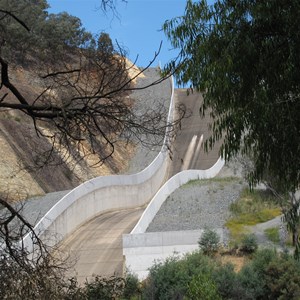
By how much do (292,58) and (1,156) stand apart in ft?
103

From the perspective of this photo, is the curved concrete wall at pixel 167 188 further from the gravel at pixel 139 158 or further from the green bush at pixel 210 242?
the green bush at pixel 210 242

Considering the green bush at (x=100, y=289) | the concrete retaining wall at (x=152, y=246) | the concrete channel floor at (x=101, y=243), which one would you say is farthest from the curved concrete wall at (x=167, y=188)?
the green bush at (x=100, y=289)

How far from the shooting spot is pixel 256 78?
11055mm

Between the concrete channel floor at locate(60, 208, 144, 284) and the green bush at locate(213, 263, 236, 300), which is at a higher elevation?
the concrete channel floor at locate(60, 208, 144, 284)

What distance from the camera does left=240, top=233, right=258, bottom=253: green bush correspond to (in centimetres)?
2761

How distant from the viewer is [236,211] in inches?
1298

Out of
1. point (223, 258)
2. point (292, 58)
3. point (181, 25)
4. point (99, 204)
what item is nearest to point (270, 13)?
point (292, 58)

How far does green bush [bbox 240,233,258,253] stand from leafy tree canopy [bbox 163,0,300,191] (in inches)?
639

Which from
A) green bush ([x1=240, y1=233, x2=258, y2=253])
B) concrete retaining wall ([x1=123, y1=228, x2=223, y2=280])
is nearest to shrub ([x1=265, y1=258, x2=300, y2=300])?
green bush ([x1=240, y1=233, x2=258, y2=253])

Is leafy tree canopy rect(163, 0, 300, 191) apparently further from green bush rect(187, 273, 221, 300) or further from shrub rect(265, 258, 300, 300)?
shrub rect(265, 258, 300, 300)

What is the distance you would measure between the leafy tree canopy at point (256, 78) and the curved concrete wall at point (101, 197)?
Answer: 16.7 m

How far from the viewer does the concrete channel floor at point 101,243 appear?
2700 cm

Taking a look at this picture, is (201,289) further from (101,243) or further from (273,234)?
(101,243)

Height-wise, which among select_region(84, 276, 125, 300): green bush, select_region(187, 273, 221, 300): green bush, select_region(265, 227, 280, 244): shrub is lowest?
select_region(84, 276, 125, 300): green bush
